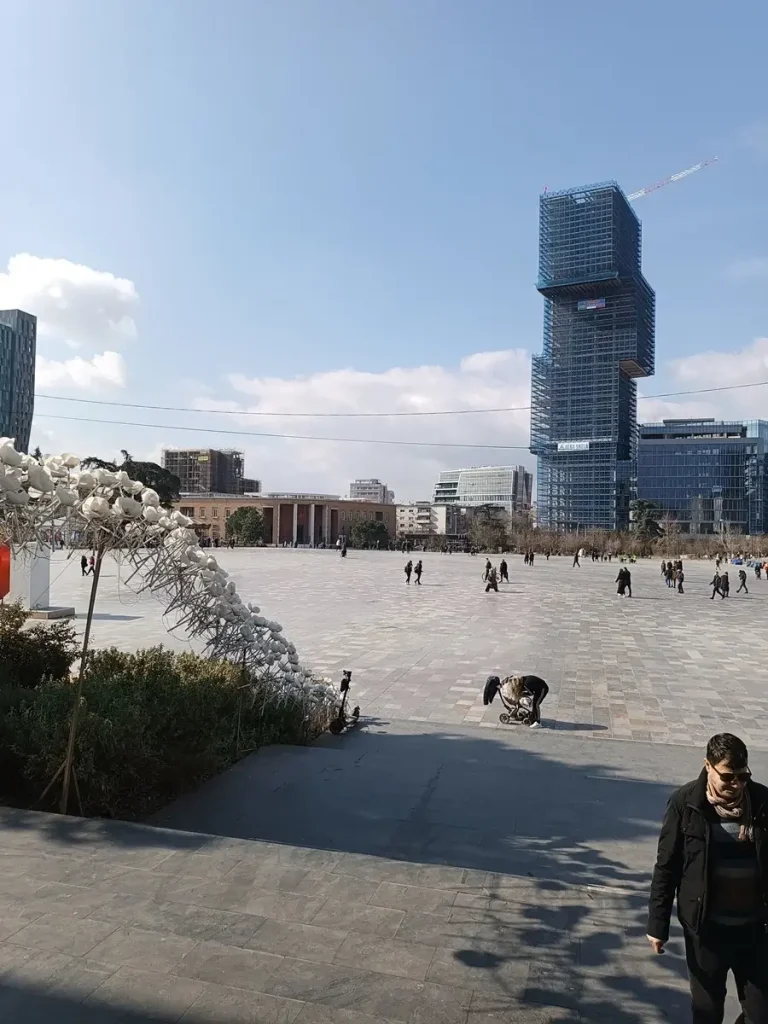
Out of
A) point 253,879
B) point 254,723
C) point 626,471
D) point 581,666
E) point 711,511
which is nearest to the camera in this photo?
point 253,879

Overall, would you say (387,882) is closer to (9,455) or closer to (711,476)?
(9,455)

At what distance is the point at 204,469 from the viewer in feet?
426

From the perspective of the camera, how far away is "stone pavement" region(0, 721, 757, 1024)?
2.59 meters

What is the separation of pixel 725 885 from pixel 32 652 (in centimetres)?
693

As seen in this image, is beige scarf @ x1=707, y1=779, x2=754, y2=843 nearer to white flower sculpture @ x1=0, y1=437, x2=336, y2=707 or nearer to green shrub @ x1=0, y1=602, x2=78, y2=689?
white flower sculpture @ x1=0, y1=437, x2=336, y2=707

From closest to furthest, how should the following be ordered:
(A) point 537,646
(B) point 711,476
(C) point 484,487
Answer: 1. (A) point 537,646
2. (B) point 711,476
3. (C) point 484,487

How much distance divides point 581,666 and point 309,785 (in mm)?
8194

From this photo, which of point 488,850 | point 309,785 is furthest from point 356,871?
point 309,785

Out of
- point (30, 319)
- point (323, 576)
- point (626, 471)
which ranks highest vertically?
point (30, 319)

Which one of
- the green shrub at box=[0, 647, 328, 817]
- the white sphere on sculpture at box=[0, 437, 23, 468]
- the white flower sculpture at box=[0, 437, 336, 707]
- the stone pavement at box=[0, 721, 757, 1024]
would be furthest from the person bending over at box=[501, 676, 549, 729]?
the white sphere on sculpture at box=[0, 437, 23, 468]

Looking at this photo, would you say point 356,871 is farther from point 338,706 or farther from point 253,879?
point 338,706

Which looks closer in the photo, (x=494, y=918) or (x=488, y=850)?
(x=494, y=918)

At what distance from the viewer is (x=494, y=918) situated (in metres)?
3.26

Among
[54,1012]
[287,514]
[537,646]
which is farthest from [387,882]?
[287,514]
